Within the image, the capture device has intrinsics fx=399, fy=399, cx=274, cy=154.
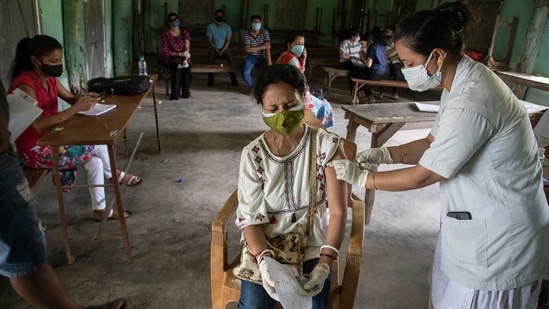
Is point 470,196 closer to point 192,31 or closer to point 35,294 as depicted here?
point 35,294

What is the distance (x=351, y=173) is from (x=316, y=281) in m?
0.44

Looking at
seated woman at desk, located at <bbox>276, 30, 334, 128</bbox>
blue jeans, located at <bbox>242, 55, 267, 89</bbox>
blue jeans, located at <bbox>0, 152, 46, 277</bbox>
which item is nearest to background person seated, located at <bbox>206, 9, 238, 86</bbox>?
blue jeans, located at <bbox>242, 55, 267, 89</bbox>

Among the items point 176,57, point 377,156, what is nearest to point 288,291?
point 377,156

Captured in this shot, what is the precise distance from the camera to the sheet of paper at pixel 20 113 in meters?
1.98

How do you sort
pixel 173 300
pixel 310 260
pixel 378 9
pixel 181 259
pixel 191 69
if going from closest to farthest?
pixel 310 260 → pixel 173 300 → pixel 181 259 → pixel 191 69 → pixel 378 9

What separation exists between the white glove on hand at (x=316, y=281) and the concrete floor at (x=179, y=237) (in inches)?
34.5

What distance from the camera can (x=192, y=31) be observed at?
34.0ft

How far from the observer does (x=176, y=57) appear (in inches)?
262

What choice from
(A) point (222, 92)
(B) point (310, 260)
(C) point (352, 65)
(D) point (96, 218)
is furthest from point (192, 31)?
(B) point (310, 260)

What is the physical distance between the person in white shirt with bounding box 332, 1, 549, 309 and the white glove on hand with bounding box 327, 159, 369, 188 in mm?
104

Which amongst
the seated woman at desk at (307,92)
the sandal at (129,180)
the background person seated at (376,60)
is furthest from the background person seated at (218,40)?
the sandal at (129,180)

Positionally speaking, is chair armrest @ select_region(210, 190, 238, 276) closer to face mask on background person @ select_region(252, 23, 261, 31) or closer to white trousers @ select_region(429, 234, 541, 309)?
white trousers @ select_region(429, 234, 541, 309)

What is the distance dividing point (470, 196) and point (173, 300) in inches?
64.6

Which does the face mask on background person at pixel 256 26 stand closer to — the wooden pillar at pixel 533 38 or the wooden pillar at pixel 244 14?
the wooden pillar at pixel 244 14
